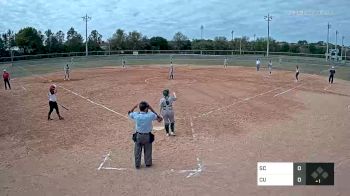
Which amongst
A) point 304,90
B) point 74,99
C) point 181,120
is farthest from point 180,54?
point 181,120

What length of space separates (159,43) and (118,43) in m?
10.3

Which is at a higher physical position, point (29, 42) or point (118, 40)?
point (118, 40)

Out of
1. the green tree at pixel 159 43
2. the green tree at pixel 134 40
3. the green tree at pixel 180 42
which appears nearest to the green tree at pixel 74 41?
the green tree at pixel 134 40

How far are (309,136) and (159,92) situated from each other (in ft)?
45.9

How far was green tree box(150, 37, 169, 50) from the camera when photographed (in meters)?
95.8

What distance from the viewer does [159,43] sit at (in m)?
97.4

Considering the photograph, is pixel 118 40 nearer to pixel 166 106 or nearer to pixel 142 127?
pixel 166 106

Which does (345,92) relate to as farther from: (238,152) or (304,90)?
(238,152)

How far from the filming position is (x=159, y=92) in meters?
26.3

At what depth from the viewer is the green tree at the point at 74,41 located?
8382 centimetres

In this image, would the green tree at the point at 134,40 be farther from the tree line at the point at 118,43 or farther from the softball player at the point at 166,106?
the softball player at the point at 166,106

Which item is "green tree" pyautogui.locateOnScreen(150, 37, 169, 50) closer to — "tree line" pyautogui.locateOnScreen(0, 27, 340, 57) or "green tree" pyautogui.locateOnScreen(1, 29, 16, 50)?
"tree line" pyautogui.locateOnScreen(0, 27, 340, 57)
